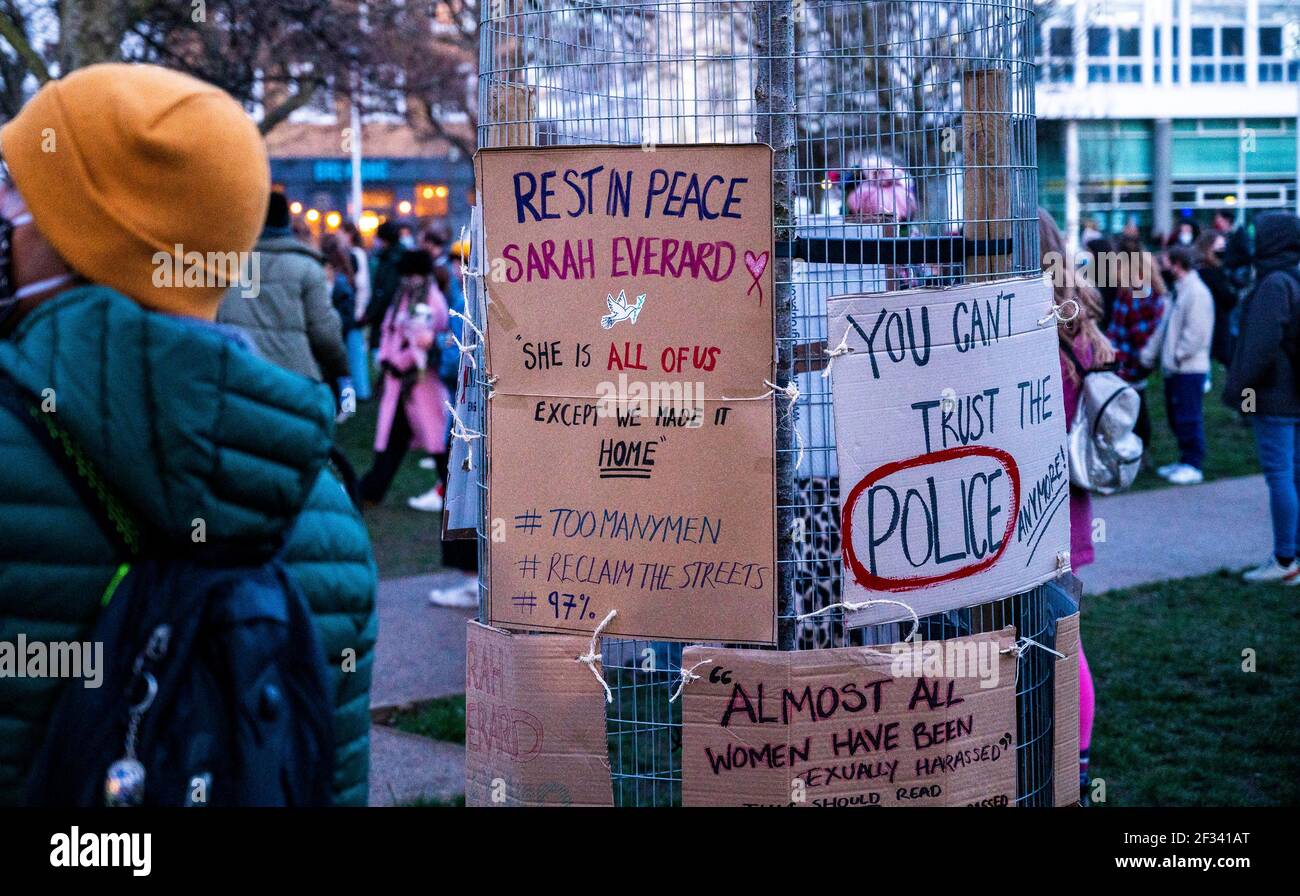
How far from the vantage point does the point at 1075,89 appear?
3928cm

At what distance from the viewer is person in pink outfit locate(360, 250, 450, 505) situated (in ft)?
31.4

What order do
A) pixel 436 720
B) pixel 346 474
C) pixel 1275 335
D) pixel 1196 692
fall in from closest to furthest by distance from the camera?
pixel 346 474
pixel 436 720
pixel 1196 692
pixel 1275 335

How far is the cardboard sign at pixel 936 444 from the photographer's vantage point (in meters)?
2.99

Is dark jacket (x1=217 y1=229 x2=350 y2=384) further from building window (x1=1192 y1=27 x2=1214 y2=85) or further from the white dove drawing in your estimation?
building window (x1=1192 y1=27 x2=1214 y2=85)

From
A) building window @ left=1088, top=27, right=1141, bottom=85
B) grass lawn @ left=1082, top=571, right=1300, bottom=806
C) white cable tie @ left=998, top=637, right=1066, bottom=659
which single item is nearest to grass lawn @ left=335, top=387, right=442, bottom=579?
grass lawn @ left=1082, top=571, right=1300, bottom=806

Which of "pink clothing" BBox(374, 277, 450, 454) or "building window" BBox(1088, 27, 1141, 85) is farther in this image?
Result: "building window" BBox(1088, 27, 1141, 85)

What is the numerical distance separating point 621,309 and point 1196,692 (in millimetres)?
4073

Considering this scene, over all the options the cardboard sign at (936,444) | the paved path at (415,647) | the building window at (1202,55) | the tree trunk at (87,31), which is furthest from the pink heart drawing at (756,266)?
the building window at (1202,55)

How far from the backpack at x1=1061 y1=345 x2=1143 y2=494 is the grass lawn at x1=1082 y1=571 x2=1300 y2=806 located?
45.2 inches

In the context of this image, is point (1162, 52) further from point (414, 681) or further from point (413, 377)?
point (414, 681)

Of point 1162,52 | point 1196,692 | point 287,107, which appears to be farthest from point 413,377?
point 1162,52

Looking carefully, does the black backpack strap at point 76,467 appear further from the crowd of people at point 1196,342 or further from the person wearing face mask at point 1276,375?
the person wearing face mask at point 1276,375

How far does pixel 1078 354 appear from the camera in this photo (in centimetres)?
459
